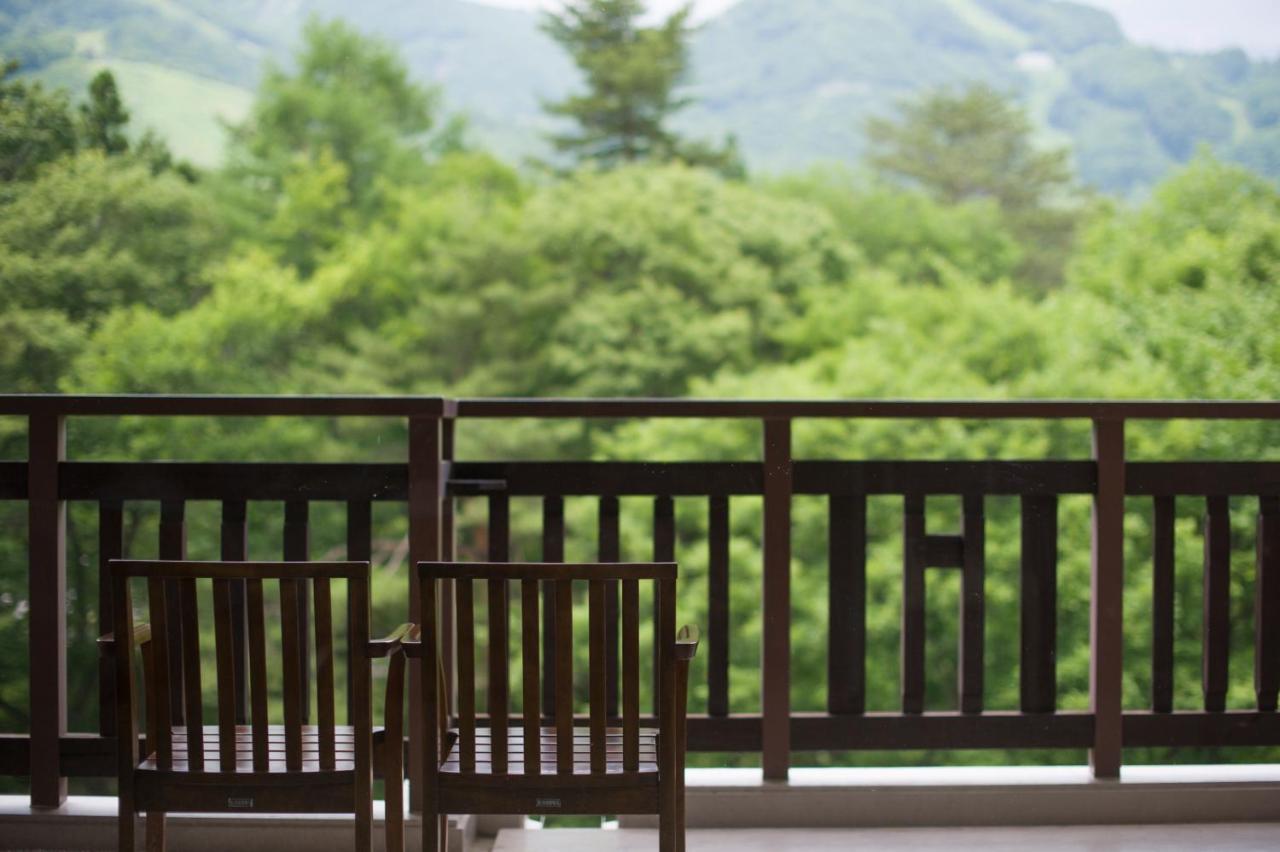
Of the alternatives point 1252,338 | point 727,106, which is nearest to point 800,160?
point 727,106

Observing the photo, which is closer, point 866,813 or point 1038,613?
point 866,813

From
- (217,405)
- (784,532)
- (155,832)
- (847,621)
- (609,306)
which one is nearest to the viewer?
(155,832)

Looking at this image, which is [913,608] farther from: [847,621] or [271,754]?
[271,754]

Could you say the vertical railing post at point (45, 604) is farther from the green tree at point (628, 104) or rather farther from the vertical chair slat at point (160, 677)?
the green tree at point (628, 104)

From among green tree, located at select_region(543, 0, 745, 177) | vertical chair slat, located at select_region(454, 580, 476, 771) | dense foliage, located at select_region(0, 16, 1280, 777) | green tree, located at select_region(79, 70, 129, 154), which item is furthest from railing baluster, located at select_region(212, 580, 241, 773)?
green tree, located at select_region(543, 0, 745, 177)

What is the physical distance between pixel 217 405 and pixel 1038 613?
202 centimetres

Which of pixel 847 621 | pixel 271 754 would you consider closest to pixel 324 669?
pixel 271 754

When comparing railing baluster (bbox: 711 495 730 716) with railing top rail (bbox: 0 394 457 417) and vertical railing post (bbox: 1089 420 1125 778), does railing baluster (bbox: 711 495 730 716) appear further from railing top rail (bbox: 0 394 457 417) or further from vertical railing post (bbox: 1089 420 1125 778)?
vertical railing post (bbox: 1089 420 1125 778)

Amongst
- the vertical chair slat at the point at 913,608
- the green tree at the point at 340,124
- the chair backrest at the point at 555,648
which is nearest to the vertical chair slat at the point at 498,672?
the chair backrest at the point at 555,648

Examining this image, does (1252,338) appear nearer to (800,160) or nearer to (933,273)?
(933,273)

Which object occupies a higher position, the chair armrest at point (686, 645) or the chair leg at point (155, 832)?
the chair armrest at point (686, 645)

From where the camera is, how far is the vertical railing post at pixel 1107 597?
9.21 feet

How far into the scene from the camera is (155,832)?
82.9 inches

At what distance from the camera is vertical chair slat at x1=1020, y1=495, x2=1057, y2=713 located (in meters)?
2.89
